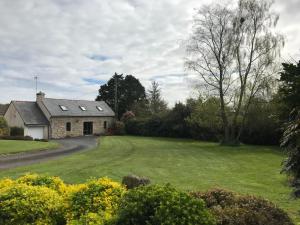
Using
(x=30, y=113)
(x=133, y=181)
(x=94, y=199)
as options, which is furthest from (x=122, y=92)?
(x=94, y=199)

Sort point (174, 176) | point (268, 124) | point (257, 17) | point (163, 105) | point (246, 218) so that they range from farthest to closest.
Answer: point (163, 105) → point (268, 124) → point (257, 17) → point (174, 176) → point (246, 218)

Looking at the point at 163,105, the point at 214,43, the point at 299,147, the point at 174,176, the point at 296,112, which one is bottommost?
the point at 174,176

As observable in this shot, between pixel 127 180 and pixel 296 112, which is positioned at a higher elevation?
pixel 296 112

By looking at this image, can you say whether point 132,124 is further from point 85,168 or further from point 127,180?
point 127,180

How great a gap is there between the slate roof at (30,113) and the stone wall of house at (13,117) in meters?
0.50

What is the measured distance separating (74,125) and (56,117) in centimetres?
374

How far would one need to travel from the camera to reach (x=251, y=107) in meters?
34.1

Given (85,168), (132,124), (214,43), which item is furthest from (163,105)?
(85,168)

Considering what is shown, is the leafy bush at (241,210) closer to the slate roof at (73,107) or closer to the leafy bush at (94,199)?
the leafy bush at (94,199)

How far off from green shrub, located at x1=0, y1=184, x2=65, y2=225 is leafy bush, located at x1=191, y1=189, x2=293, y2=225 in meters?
2.51

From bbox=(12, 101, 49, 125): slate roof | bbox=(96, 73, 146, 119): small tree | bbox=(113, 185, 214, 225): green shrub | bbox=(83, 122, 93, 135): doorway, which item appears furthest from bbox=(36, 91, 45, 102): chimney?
bbox=(113, 185, 214, 225): green shrub

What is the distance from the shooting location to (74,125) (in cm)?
4747

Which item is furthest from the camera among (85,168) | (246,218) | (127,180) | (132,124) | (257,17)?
(132,124)

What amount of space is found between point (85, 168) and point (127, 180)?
33.6ft
